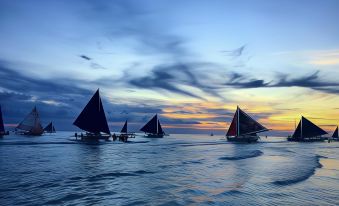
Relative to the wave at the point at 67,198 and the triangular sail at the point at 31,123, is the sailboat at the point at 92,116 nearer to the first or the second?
the triangular sail at the point at 31,123

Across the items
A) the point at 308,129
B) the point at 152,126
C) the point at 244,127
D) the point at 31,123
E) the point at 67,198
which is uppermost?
the point at 31,123

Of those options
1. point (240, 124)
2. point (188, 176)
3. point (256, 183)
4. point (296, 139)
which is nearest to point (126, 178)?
point (188, 176)

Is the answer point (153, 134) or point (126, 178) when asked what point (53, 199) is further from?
point (153, 134)

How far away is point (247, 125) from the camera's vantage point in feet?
379

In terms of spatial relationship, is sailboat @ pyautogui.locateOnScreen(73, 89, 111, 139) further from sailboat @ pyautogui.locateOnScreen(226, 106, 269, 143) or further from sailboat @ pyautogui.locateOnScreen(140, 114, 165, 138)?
sailboat @ pyautogui.locateOnScreen(140, 114, 165, 138)

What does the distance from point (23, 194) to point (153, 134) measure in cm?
14864

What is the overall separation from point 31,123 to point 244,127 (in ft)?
304

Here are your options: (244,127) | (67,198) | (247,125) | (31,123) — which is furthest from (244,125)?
(67,198)

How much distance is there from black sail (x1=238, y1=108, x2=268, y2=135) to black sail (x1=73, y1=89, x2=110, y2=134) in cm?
5188

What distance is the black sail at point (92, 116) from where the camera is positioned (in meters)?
83.7

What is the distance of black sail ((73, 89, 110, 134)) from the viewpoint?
8369cm

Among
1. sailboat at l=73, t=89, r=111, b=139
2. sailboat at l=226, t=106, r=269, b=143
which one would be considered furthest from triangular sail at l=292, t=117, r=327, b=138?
sailboat at l=73, t=89, r=111, b=139

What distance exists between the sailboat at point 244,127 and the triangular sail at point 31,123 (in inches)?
3358

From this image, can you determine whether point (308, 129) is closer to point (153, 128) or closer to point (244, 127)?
point (244, 127)
